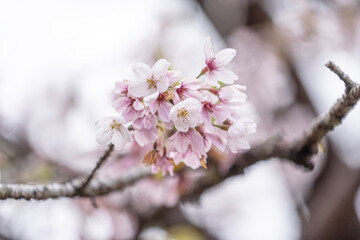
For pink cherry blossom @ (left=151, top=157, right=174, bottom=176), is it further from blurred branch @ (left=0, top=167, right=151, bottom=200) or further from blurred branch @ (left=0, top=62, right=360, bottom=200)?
blurred branch @ (left=0, top=167, right=151, bottom=200)

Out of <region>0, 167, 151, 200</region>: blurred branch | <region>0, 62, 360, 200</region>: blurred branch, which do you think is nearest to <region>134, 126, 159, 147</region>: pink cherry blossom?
<region>0, 62, 360, 200</region>: blurred branch

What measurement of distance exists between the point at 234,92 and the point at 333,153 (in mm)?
1910

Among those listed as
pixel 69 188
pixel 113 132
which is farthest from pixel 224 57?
pixel 69 188

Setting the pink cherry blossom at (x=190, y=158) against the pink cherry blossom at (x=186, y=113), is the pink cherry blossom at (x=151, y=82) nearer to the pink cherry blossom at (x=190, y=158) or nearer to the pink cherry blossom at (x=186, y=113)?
the pink cherry blossom at (x=186, y=113)

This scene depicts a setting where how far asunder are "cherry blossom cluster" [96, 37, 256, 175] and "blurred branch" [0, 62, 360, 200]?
0.37 feet

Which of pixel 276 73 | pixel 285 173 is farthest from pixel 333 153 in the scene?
Answer: pixel 276 73

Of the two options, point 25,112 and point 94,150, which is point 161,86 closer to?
point 94,150

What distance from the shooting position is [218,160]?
1.14 metres

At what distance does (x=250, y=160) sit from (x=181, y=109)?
536 millimetres

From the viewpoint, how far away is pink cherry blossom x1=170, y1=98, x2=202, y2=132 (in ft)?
1.82

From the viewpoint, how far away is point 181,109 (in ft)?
1.83

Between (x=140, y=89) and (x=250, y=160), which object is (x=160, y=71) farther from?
(x=250, y=160)

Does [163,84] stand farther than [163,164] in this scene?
No

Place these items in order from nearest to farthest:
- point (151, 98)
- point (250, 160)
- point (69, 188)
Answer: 1. point (151, 98)
2. point (69, 188)
3. point (250, 160)
